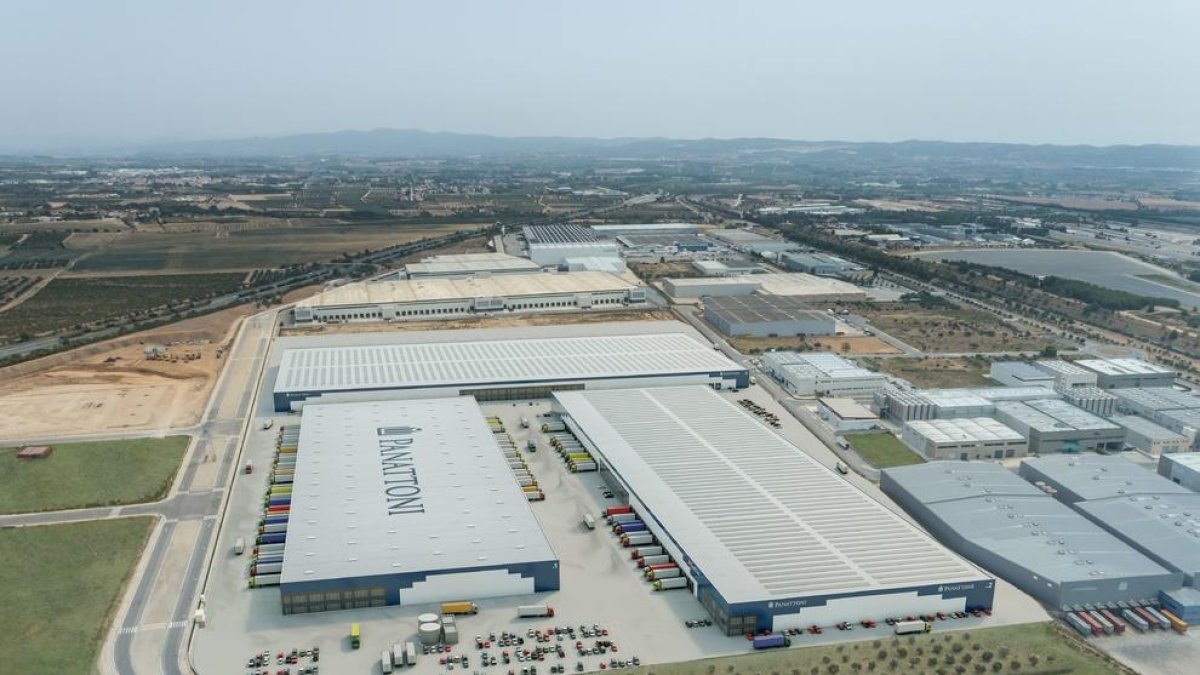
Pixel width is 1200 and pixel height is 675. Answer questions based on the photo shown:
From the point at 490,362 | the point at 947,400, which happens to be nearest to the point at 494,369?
the point at 490,362

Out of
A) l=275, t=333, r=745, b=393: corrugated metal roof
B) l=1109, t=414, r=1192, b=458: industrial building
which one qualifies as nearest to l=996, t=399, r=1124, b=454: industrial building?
l=1109, t=414, r=1192, b=458: industrial building

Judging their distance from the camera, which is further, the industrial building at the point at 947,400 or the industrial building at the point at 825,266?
the industrial building at the point at 825,266

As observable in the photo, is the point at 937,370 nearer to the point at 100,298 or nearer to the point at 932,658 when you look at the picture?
the point at 932,658

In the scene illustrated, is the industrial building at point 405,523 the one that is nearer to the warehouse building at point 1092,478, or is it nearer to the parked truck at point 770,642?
the parked truck at point 770,642

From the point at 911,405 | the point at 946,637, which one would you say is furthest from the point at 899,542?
the point at 911,405

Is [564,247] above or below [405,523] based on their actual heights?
above

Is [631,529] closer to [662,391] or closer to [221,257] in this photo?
[662,391]

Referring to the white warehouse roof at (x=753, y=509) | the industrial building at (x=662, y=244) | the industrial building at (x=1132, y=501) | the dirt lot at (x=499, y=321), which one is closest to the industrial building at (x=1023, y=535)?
the industrial building at (x=1132, y=501)
